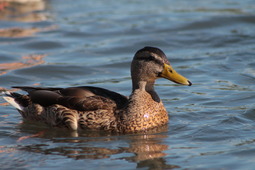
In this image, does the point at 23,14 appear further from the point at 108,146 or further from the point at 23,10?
the point at 108,146

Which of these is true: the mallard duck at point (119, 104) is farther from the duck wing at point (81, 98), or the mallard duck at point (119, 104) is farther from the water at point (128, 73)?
the water at point (128, 73)

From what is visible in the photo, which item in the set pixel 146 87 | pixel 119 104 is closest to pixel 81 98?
pixel 119 104

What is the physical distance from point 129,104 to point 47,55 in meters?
5.81

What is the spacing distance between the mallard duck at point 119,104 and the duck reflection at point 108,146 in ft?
0.50

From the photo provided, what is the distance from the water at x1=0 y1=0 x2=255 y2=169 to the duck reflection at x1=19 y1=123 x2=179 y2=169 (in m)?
0.01

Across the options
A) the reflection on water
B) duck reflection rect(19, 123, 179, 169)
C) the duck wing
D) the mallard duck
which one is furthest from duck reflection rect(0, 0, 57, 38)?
duck reflection rect(19, 123, 179, 169)

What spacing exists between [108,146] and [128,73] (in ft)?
15.0

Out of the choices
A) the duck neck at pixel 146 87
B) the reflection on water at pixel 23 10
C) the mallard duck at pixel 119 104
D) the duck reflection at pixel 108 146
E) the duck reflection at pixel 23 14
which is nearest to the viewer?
the duck reflection at pixel 108 146

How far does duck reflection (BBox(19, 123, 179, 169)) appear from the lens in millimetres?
7555

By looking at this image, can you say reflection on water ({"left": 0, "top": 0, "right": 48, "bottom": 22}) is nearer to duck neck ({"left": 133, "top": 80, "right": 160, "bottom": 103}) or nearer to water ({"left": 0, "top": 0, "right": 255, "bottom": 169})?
water ({"left": 0, "top": 0, "right": 255, "bottom": 169})

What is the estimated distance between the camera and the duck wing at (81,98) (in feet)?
28.5

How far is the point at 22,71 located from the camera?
12.6 meters

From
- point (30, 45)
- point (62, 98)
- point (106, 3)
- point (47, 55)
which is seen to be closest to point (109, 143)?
point (62, 98)

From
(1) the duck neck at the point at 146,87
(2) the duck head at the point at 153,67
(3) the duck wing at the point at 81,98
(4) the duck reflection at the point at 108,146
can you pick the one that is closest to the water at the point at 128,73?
(4) the duck reflection at the point at 108,146
